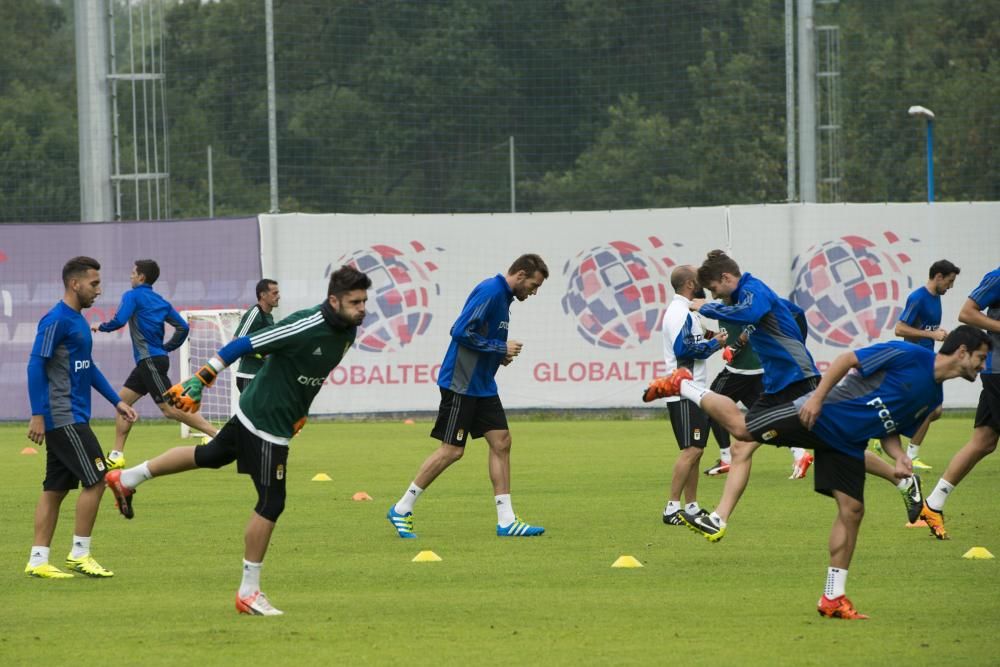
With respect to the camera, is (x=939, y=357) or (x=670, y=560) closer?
(x=939, y=357)

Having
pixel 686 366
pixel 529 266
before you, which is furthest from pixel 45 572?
pixel 686 366

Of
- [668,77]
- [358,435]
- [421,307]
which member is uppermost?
[668,77]

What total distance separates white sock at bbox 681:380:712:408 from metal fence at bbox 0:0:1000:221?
60.0ft

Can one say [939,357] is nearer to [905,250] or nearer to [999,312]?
[999,312]

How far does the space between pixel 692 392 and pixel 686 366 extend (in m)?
2.84

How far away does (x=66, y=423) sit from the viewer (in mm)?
9688

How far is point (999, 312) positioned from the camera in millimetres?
12242

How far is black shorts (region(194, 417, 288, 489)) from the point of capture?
8.37m

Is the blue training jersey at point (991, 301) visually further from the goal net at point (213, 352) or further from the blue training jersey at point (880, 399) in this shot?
the goal net at point (213, 352)

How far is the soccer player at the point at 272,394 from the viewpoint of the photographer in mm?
8234

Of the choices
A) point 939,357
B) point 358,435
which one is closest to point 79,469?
point 939,357

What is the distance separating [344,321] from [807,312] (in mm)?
16148

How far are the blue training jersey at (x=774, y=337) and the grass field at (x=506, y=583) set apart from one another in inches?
45.2

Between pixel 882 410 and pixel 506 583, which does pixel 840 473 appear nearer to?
pixel 882 410
